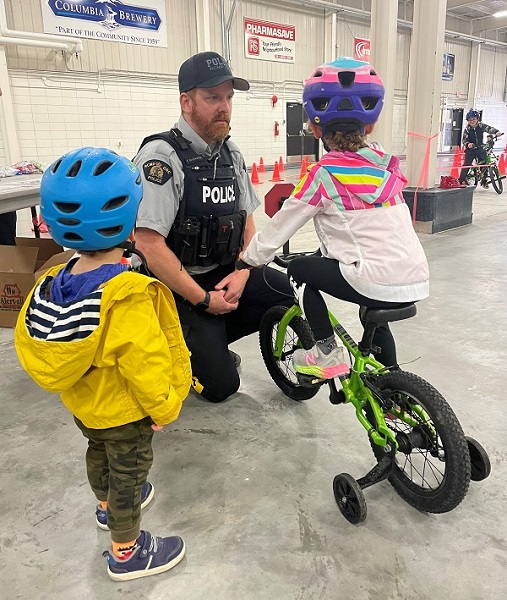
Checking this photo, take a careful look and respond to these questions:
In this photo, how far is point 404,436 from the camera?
1.63 metres

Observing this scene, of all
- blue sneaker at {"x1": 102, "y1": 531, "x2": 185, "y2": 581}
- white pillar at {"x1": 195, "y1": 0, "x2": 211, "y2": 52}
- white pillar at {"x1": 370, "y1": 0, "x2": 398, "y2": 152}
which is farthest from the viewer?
white pillar at {"x1": 195, "y1": 0, "x2": 211, "y2": 52}

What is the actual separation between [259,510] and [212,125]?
5.32 ft

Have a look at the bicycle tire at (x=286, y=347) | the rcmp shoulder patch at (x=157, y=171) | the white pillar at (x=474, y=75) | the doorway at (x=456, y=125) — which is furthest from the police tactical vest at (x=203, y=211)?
the white pillar at (x=474, y=75)

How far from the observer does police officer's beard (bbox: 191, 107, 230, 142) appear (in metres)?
2.23

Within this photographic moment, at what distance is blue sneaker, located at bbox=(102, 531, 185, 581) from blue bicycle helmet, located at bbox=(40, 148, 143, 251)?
0.89m

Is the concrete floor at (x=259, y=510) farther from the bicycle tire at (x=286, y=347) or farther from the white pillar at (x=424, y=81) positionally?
the white pillar at (x=424, y=81)

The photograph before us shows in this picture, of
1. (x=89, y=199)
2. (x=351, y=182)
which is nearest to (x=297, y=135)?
(x=351, y=182)

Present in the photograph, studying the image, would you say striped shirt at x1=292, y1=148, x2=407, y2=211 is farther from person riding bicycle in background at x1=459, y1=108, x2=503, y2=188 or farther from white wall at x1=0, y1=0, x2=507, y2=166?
white wall at x1=0, y1=0, x2=507, y2=166

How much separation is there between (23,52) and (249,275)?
390 inches

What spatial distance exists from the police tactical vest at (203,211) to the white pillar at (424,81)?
4.34 metres

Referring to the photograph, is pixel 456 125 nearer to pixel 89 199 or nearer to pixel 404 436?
pixel 404 436

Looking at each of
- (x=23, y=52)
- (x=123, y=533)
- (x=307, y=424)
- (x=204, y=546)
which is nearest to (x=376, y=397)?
(x=307, y=424)

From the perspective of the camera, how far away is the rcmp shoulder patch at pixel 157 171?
211cm

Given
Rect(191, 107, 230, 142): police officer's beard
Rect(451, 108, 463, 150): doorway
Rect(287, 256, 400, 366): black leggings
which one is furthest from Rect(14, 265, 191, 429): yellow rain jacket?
Rect(451, 108, 463, 150): doorway
